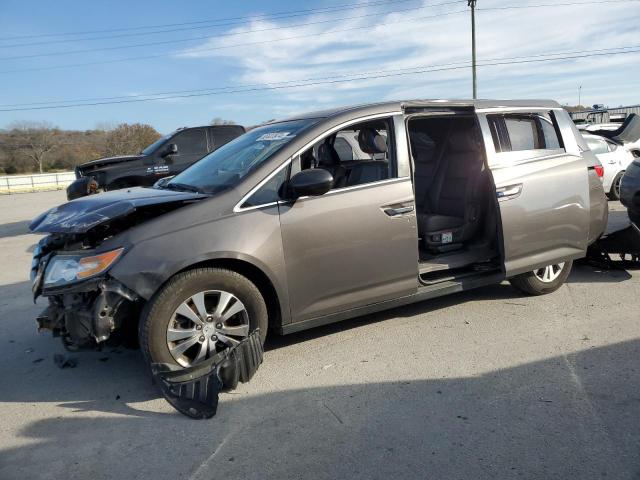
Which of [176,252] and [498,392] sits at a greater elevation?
[176,252]

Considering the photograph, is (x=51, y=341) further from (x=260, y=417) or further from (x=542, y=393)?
(x=542, y=393)

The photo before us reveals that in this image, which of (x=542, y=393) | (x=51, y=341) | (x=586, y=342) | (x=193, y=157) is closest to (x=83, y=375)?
(x=51, y=341)

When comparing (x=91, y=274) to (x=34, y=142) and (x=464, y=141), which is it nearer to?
(x=464, y=141)

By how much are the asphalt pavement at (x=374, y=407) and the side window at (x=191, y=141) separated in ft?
23.7

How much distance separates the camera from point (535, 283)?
524 cm

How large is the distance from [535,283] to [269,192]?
300cm

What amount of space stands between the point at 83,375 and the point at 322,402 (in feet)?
6.26

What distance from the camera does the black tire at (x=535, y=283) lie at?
5.20 metres

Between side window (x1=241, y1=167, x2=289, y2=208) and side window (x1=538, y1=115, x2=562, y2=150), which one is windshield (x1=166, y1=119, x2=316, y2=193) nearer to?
side window (x1=241, y1=167, x2=289, y2=208)

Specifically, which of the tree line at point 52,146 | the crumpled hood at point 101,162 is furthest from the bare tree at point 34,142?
the crumpled hood at point 101,162

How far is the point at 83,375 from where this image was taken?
398cm

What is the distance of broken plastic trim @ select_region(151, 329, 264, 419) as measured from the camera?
329 centimetres

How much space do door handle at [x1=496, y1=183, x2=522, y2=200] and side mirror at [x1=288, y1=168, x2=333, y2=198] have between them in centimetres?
172

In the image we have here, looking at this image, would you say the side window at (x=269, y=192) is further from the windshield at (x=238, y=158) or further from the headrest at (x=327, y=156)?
the headrest at (x=327, y=156)
